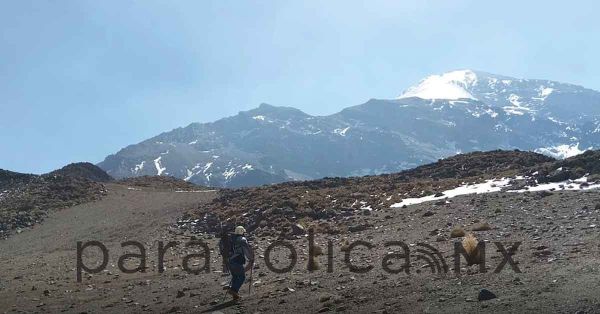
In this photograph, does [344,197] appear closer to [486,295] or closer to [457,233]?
[457,233]

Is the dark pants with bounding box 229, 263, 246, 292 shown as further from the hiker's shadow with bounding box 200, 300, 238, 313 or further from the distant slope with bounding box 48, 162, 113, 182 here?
the distant slope with bounding box 48, 162, 113, 182

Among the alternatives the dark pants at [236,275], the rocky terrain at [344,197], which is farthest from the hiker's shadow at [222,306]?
the rocky terrain at [344,197]

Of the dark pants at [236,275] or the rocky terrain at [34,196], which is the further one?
the rocky terrain at [34,196]

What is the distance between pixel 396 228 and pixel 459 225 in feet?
8.58

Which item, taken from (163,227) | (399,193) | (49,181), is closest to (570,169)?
(399,193)

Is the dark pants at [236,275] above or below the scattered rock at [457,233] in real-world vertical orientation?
below

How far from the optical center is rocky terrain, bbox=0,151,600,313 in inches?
456

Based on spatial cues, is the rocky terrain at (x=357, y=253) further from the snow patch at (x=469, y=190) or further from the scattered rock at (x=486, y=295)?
the snow patch at (x=469, y=190)

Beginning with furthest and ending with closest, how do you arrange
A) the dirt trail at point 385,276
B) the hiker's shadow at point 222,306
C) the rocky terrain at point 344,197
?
the rocky terrain at point 344,197 < the hiker's shadow at point 222,306 < the dirt trail at point 385,276

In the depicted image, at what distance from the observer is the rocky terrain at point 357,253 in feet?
38.0

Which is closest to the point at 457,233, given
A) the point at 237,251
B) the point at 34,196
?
the point at 237,251

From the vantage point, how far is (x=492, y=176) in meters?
30.5

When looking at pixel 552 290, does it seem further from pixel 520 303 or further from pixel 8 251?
pixel 8 251

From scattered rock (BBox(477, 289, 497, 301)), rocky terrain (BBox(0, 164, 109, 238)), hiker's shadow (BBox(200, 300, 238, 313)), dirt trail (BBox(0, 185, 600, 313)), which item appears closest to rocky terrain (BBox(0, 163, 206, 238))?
rocky terrain (BBox(0, 164, 109, 238))
